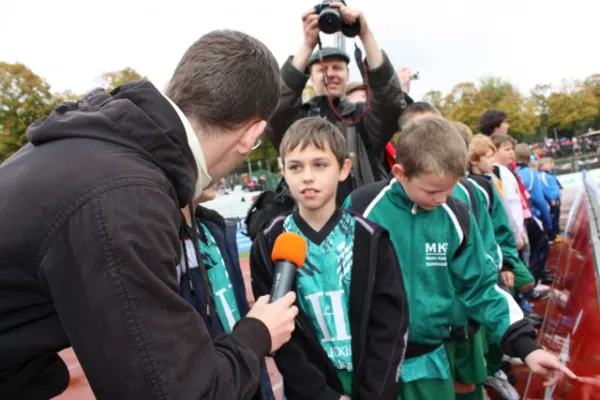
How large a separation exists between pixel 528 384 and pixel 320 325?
251cm

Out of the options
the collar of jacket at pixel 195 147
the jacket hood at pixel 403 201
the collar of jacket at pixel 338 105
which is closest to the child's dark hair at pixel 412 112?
the collar of jacket at pixel 338 105

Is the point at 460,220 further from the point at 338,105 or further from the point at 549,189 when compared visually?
the point at 549,189

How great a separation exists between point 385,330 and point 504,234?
2230mm

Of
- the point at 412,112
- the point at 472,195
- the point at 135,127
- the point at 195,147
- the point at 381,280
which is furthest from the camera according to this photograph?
the point at 412,112

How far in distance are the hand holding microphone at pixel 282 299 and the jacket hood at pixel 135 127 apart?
1.46 ft

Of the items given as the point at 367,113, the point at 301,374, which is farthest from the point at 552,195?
the point at 301,374

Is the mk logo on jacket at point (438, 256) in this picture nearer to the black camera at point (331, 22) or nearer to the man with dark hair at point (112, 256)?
the man with dark hair at point (112, 256)

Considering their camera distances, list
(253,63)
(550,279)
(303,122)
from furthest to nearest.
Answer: (550,279) < (303,122) < (253,63)

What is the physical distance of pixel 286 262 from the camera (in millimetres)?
1698

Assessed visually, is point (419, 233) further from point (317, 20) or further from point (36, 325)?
point (36, 325)

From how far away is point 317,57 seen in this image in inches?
148

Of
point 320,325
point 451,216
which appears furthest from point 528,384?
point 320,325

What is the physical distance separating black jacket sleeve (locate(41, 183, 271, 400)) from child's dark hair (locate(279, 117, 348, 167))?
5.20ft

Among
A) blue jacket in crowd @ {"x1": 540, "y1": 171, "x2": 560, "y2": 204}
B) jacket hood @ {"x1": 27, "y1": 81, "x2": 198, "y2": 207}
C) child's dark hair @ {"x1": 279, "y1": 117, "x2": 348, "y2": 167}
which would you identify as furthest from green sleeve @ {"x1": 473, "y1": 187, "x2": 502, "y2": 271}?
blue jacket in crowd @ {"x1": 540, "y1": 171, "x2": 560, "y2": 204}
